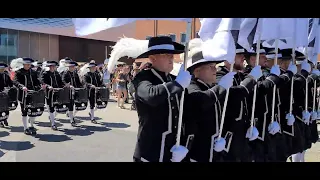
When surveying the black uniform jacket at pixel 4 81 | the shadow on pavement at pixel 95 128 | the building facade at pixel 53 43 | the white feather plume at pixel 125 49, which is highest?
the building facade at pixel 53 43

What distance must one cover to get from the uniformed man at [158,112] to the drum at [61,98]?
23.7 ft

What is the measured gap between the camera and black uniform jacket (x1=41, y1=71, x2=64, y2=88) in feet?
32.9

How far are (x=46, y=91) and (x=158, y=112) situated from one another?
7.47m

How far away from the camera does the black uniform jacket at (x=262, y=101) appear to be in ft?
14.4

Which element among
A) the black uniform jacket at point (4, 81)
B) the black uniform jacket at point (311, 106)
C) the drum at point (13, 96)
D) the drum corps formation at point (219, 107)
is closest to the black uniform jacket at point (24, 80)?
the black uniform jacket at point (4, 81)

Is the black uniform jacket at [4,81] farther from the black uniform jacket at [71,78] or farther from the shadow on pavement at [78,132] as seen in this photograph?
the shadow on pavement at [78,132]

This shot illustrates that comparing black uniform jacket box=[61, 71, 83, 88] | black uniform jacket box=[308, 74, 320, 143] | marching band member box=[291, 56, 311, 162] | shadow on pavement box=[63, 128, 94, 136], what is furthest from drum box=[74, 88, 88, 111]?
marching band member box=[291, 56, 311, 162]

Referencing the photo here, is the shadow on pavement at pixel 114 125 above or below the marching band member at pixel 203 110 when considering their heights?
below

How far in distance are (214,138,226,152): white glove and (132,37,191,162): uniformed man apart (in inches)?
18.9

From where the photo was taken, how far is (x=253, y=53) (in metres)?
4.93

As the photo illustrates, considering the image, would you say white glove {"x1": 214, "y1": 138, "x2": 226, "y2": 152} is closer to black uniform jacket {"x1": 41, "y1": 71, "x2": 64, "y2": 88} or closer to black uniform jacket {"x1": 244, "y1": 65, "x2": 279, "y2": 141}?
black uniform jacket {"x1": 244, "y1": 65, "x2": 279, "y2": 141}
